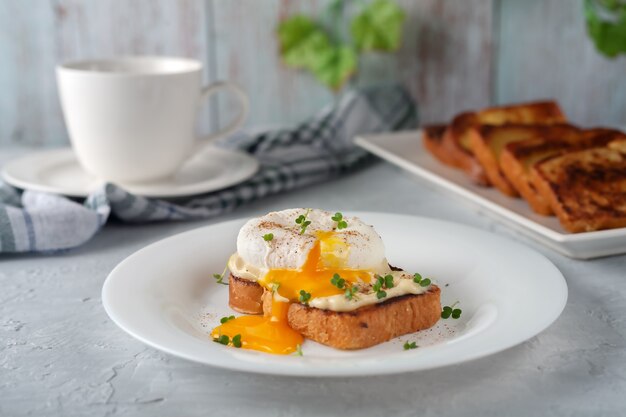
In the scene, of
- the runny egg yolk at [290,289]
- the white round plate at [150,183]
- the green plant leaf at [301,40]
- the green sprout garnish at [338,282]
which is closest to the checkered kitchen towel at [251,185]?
the white round plate at [150,183]

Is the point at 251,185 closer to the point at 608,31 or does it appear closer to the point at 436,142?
the point at 436,142

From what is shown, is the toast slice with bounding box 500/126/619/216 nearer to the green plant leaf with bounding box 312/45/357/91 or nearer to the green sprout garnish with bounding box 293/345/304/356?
the green sprout garnish with bounding box 293/345/304/356

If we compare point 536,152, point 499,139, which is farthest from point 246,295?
point 499,139

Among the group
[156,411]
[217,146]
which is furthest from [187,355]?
[217,146]

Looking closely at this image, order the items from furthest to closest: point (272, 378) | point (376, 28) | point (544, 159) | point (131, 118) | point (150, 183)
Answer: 1. point (376, 28)
2. point (150, 183)
3. point (131, 118)
4. point (544, 159)
5. point (272, 378)

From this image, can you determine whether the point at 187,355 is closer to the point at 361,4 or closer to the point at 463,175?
the point at 463,175

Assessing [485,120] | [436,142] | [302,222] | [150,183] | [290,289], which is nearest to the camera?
[290,289]

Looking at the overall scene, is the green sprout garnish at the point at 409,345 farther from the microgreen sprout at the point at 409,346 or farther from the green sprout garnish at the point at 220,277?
the green sprout garnish at the point at 220,277
